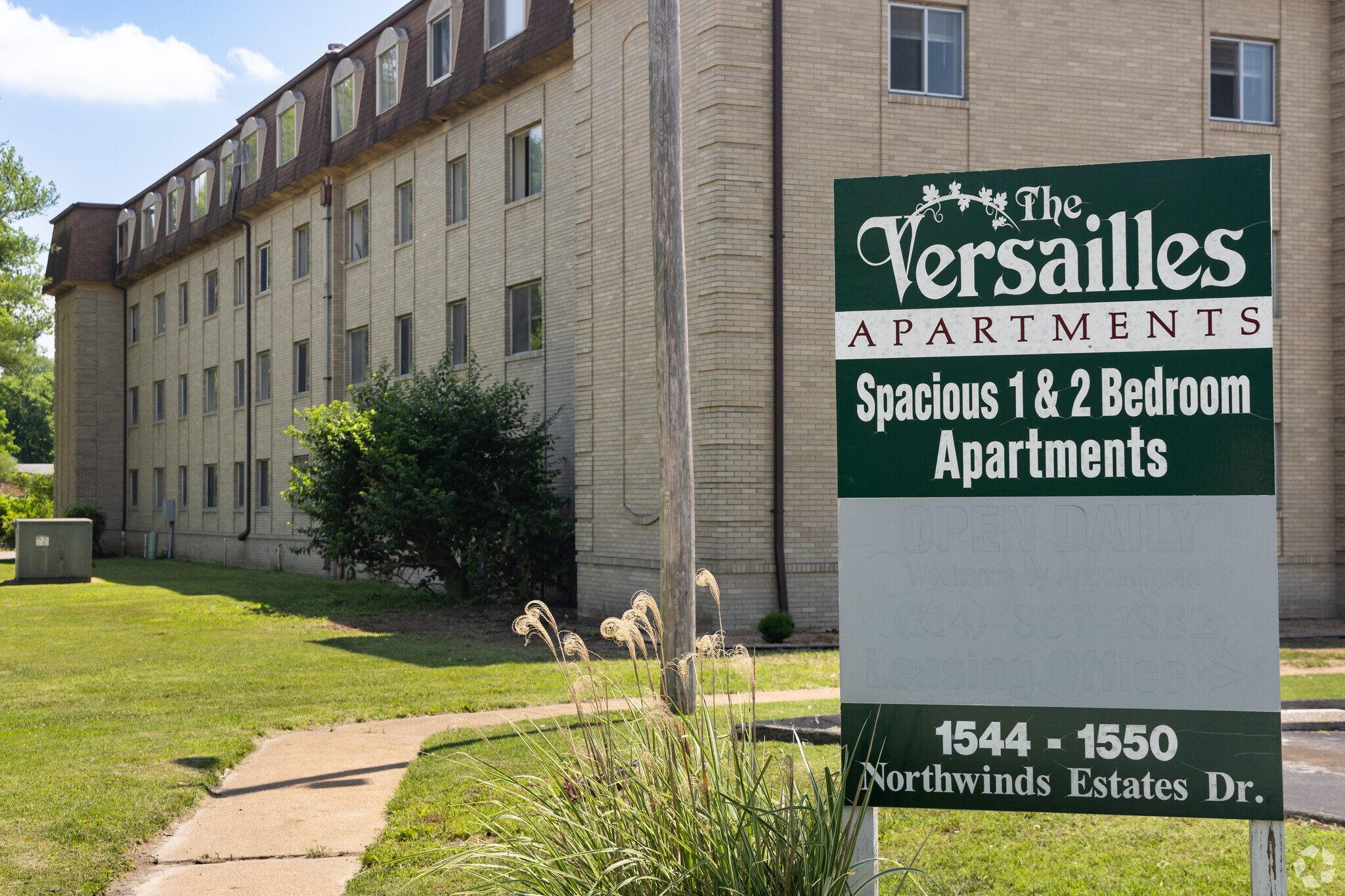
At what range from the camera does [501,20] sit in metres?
24.1

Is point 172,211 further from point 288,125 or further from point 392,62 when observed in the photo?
point 392,62

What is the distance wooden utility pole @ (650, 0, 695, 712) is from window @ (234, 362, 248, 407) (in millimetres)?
31145

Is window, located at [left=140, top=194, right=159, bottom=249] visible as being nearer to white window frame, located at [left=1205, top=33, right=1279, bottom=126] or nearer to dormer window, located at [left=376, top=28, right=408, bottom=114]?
dormer window, located at [left=376, top=28, right=408, bottom=114]

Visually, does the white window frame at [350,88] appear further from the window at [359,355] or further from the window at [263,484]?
the window at [263,484]

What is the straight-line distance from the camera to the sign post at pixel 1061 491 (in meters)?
3.80

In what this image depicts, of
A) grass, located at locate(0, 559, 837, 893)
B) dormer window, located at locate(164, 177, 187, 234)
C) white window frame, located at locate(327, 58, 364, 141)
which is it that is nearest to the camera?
grass, located at locate(0, 559, 837, 893)

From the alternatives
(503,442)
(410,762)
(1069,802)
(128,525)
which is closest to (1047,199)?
(1069,802)

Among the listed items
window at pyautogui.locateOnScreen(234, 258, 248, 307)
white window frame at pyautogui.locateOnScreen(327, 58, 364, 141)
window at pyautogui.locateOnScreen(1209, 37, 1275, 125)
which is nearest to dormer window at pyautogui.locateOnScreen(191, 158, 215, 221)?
window at pyautogui.locateOnScreen(234, 258, 248, 307)

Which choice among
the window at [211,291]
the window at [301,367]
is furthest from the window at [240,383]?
the window at [301,367]

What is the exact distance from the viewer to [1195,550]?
12.5ft

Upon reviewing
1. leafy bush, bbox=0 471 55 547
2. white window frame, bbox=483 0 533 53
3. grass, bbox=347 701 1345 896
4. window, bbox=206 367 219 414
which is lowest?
grass, bbox=347 701 1345 896

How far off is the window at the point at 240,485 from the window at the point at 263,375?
7.90 feet

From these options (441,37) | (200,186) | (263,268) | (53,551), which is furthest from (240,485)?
(441,37)

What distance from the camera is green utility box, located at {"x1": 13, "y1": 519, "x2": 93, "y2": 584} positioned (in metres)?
28.6
